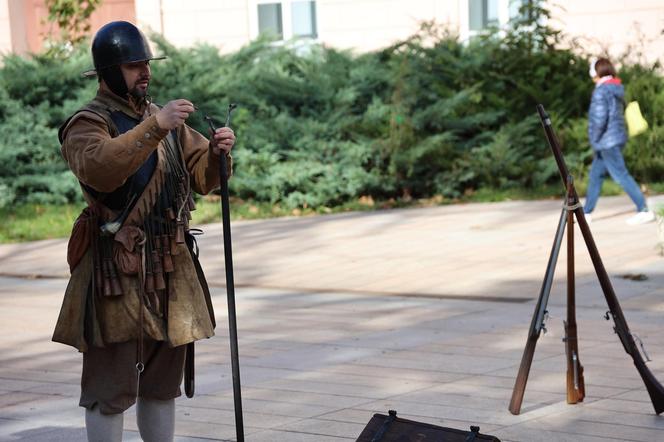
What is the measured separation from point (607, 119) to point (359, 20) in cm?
759

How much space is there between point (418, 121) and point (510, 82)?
5.83 ft

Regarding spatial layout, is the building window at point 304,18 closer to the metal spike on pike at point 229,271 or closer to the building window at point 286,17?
the building window at point 286,17

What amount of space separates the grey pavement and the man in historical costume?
47.7 inches

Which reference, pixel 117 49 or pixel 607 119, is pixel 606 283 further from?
pixel 607 119

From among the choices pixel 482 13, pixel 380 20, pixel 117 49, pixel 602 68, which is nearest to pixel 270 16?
pixel 380 20

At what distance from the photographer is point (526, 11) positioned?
17.3 meters

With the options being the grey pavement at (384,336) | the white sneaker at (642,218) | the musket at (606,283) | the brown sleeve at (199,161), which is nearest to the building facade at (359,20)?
the white sneaker at (642,218)

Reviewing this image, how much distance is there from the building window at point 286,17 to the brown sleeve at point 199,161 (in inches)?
623

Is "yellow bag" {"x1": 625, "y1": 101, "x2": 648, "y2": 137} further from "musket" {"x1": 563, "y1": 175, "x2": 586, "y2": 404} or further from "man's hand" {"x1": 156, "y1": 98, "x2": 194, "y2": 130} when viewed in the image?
"man's hand" {"x1": 156, "y1": 98, "x2": 194, "y2": 130}

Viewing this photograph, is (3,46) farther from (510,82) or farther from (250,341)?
(250,341)

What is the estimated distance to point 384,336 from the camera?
7.56 metres

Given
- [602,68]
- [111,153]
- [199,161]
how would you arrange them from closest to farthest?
[111,153] < [199,161] < [602,68]

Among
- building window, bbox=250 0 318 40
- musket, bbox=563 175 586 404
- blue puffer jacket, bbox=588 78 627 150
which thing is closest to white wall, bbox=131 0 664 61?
building window, bbox=250 0 318 40

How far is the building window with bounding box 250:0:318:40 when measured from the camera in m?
20.1
